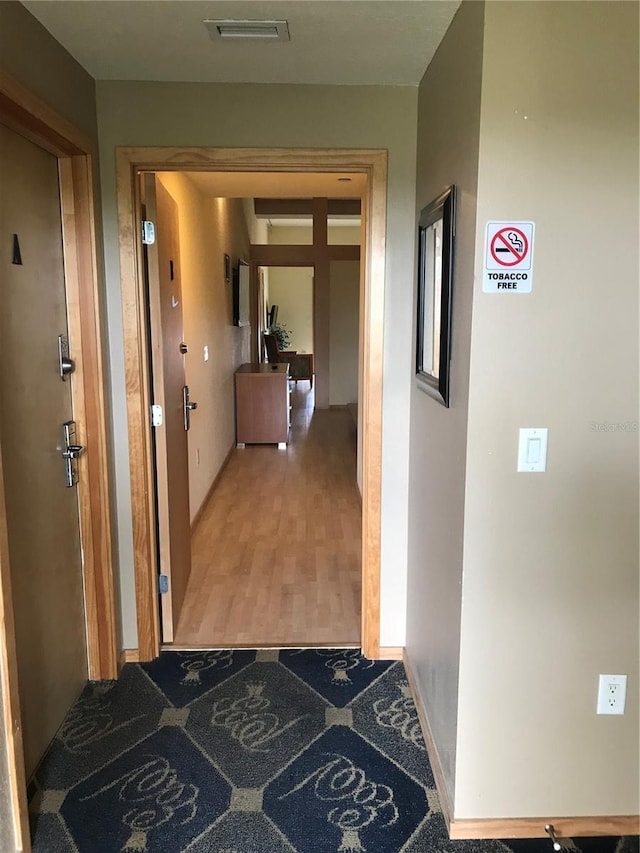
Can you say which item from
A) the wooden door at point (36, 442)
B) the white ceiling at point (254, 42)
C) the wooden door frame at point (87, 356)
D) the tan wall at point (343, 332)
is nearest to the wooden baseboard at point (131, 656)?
the wooden door frame at point (87, 356)

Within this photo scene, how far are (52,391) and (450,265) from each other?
142cm

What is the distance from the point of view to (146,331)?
8.72 feet

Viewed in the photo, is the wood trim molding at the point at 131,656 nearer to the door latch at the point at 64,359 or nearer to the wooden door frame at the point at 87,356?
the wooden door frame at the point at 87,356

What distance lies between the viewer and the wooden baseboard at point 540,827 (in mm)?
1853

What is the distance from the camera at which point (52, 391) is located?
2262 mm

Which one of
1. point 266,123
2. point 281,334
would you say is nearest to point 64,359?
point 266,123

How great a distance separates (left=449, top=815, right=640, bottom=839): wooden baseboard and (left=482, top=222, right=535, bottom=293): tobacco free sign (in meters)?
1.51

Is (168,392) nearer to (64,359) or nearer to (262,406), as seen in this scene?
(64,359)

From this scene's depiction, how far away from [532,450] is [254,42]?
152 centimetres

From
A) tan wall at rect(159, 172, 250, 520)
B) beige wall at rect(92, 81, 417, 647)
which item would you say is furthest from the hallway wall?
tan wall at rect(159, 172, 250, 520)

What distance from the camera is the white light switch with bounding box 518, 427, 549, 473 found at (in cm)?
169

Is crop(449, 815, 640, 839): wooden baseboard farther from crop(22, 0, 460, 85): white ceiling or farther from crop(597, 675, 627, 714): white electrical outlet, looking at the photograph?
crop(22, 0, 460, 85): white ceiling

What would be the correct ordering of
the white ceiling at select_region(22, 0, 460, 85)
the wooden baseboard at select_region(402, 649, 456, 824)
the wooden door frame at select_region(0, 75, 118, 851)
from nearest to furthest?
the white ceiling at select_region(22, 0, 460, 85) < the wooden baseboard at select_region(402, 649, 456, 824) < the wooden door frame at select_region(0, 75, 118, 851)

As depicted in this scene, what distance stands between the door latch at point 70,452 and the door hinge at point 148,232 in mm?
788
